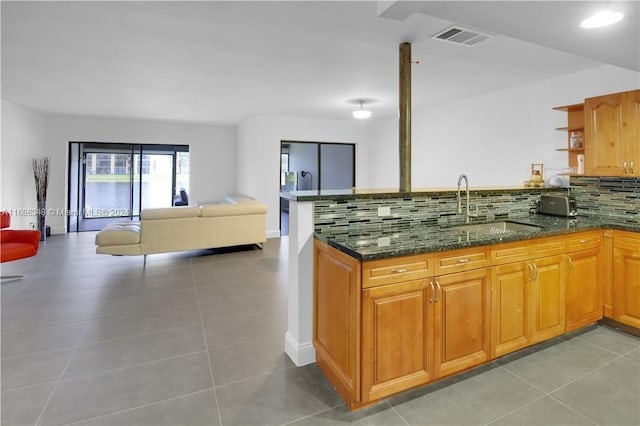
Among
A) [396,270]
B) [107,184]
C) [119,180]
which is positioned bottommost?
[396,270]

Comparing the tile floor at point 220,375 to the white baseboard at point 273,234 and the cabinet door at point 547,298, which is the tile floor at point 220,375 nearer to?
the cabinet door at point 547,298

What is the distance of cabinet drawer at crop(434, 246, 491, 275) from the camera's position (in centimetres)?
201

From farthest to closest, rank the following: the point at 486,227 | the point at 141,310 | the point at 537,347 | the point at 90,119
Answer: the point at 90,119 → the point at 141,310 → the point at 486,227 → the point at 537,347

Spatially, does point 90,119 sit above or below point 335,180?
above

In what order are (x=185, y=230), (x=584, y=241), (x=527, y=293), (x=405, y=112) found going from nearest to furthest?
(x=527, y=293), (x=584, y=241), (x=405, y=112), (x=185, y=230)

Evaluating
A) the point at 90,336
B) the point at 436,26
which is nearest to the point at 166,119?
the point at 90,336

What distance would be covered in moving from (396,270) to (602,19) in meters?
1.96

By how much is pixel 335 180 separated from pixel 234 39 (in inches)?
212

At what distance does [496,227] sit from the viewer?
10.1 ft

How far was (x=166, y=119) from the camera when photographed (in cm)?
763

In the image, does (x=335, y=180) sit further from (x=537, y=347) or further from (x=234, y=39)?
(x=537, y=347)

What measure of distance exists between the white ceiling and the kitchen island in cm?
134

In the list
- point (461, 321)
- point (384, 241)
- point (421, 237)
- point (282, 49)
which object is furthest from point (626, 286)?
point (282, 49)

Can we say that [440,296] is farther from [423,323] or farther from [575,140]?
[575,140]
